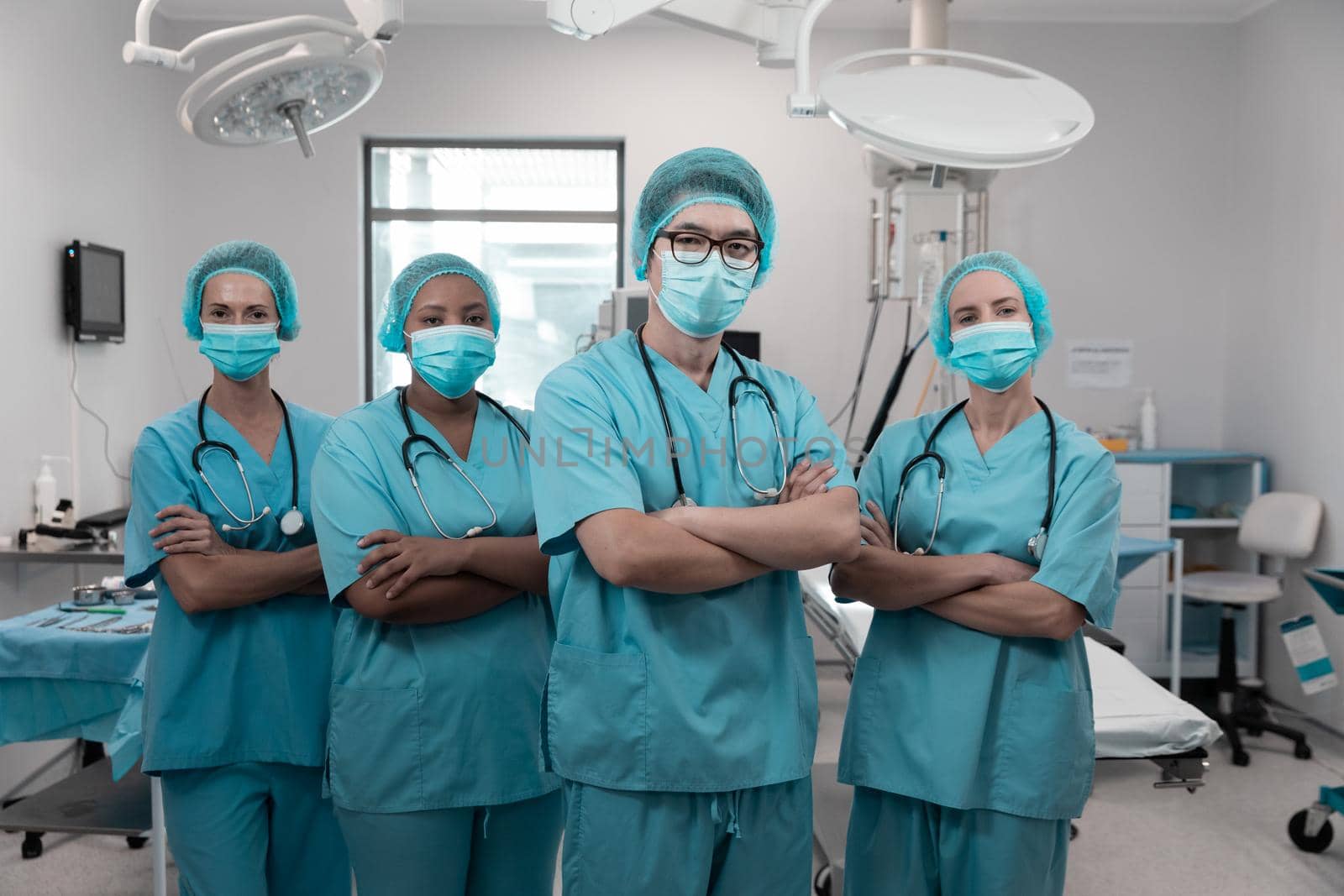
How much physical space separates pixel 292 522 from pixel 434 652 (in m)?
0.33

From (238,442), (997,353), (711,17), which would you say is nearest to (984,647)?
(997,353)

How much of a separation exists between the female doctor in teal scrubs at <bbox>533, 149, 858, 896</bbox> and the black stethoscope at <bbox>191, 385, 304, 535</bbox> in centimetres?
50

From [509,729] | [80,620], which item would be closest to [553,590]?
[509,729]

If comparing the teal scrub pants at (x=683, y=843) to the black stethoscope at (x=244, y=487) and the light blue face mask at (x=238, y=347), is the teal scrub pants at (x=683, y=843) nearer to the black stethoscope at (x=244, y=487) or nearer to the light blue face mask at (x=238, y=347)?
the black stethoscope at (x=244, y=487)

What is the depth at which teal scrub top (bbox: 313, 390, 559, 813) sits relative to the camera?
4.49 ft

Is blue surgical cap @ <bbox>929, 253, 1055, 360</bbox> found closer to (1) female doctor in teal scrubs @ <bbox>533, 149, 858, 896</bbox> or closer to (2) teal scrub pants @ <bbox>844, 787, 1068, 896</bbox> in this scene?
(1) female doctor in teal scrubs @ <bbox>533, 149, 858, 896</bbox>

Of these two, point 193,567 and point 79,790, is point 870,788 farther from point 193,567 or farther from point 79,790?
point 79,790

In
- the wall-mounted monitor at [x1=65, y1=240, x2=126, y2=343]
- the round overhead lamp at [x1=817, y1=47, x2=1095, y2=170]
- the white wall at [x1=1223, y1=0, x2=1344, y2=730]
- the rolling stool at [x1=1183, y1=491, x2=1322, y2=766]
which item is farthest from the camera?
the white wall at [x1=1223, y1=0, x2=1344, y2=730]

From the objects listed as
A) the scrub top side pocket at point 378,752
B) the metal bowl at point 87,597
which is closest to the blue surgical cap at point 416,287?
the scrub top side pocket at point 378,752

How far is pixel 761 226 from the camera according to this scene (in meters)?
1.32

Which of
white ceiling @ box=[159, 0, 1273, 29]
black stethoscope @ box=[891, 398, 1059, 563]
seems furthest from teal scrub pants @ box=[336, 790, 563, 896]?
white ceiling @ box=[159, 0, 1273, 29]

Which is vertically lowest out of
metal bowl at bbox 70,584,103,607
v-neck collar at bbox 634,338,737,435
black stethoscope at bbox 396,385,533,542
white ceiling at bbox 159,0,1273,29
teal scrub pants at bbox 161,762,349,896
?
teal scrub pants at bbox 161,762,349,896

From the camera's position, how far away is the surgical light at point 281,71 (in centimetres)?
121

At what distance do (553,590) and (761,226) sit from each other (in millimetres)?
521
